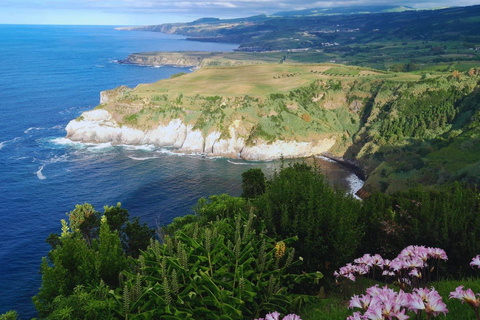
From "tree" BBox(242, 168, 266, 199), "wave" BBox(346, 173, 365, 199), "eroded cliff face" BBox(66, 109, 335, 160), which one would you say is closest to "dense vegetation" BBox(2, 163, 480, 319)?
"tree" BBox(242, 168, 266, 199)

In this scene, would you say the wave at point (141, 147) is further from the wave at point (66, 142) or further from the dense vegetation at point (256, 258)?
the dense vegetation at point (256, 258)

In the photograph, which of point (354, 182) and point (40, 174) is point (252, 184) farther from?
point (40, 174)

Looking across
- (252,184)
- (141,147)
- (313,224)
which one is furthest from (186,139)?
(313,224)

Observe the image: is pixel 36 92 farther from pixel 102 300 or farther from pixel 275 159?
pixel 102 300

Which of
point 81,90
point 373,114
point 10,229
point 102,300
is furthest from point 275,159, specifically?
point 81,90

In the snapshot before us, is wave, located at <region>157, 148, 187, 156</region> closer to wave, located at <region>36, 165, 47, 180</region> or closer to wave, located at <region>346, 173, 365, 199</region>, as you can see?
wave, located at <region>36, 165, 47, 180</region>
